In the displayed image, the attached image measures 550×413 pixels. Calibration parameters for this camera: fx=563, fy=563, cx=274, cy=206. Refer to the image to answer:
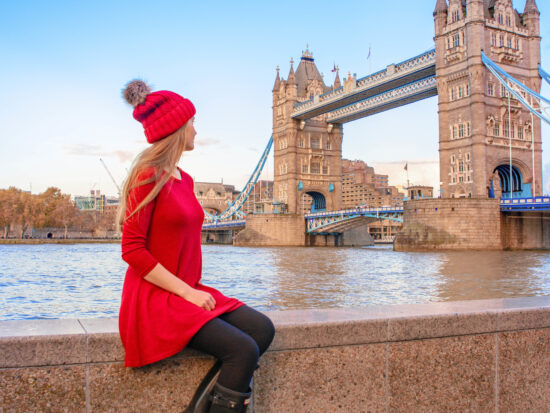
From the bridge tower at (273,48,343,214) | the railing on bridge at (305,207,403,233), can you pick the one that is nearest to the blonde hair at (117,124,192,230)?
the railing on bridge at (305,207,403,233)

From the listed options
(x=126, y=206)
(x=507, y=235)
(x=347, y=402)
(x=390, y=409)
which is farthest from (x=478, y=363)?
(x=507, y=235)

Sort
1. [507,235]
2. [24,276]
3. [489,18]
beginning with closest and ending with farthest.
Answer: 1. [24,276]
2. [507,235]
3. [489,18]

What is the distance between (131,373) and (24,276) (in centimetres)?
1480

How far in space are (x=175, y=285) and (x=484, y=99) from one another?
28849 mm

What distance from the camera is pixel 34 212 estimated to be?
60375 millimetres

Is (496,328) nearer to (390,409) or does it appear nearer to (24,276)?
(390,409)

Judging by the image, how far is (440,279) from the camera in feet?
43.5

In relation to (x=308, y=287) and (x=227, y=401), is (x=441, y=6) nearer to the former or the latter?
(x=308, y=287)

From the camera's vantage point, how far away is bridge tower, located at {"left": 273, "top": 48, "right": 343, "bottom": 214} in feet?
149

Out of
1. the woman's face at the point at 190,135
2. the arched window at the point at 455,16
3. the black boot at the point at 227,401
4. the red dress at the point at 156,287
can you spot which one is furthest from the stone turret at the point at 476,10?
the black boot at the point at 227,401

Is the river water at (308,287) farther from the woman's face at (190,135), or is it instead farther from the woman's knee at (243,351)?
the woman's knee at (243,351)

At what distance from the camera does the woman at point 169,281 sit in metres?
1.79

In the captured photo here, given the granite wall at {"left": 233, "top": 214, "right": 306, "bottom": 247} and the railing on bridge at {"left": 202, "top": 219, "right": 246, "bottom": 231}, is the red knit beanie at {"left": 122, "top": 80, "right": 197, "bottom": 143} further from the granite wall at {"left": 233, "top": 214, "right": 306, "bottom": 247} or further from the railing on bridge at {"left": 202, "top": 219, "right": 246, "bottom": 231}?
the railing on bridge at {"left": 202, "top": 219, "right": 246, "bottom": 231}

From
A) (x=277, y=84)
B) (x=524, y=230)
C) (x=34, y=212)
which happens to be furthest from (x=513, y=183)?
(x=34, y=212)
